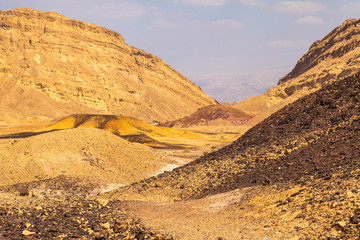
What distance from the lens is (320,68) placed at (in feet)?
368

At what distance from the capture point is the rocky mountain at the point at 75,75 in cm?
9762

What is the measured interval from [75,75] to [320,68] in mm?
69521

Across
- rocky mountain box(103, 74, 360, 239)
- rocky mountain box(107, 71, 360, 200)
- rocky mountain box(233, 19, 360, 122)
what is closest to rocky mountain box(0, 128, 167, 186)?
rocky mountain box(107, 71, 360, 200)

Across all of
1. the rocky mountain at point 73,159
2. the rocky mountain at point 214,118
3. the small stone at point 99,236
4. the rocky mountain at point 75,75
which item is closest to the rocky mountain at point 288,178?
the small stone at point 99,236

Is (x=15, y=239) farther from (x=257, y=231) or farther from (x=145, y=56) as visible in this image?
(x=145, y=56)

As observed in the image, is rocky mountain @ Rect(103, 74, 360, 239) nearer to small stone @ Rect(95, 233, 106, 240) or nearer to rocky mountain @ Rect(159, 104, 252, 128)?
small stone @ Rect(95, 233, 106, 240)

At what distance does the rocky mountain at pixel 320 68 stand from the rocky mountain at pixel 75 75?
27.4 m

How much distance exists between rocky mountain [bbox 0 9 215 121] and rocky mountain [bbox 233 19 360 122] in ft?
89.8

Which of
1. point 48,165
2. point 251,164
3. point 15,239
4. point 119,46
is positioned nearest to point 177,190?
point 251,164

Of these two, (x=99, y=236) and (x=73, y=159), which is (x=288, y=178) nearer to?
(x=99, y=236)

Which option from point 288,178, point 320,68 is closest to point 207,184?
point 288,178

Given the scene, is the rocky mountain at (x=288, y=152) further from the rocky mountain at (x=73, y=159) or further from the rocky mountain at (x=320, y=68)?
the rocky mountain at (x=320, y=68)

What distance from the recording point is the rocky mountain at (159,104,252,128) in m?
94.2

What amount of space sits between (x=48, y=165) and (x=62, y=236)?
14.4 metres
